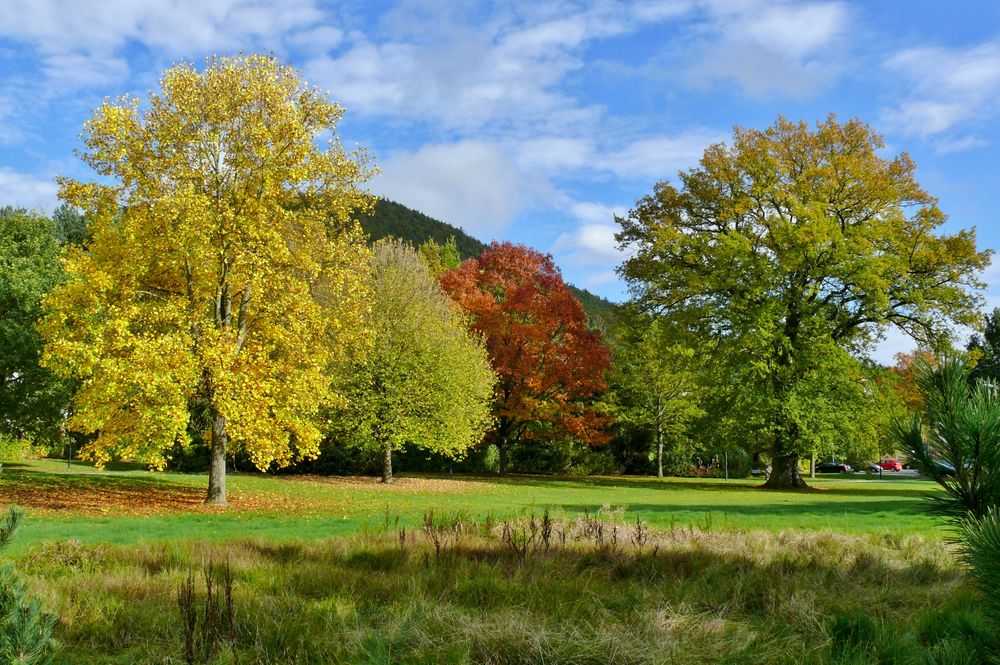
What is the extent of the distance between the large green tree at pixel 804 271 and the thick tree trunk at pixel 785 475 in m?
0.13

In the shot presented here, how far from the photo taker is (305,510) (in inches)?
726

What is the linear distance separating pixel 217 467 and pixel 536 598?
1590 centimetres

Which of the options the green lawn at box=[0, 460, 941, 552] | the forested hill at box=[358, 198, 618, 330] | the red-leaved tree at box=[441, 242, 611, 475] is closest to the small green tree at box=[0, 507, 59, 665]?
the green lawn at box=[0, 460, 941, 552]

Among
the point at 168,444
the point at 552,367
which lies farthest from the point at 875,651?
the point at 552,367

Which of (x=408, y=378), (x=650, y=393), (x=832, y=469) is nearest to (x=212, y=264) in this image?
(x=408, y=378)

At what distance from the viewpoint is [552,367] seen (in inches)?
1512

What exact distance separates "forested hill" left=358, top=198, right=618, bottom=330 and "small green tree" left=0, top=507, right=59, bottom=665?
110 m

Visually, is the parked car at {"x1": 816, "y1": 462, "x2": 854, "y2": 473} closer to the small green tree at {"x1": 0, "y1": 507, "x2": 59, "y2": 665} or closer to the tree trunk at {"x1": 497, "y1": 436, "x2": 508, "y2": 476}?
the tree trunk at {"x1": 497, "y1": 436, "x2": 508, "y2": 476}

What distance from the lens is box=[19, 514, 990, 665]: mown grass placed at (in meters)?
4.90

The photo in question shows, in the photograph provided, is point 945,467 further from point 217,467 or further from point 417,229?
point 417,229

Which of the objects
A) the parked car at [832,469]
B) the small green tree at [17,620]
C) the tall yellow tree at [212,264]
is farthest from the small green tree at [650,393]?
the small green tree at [17,620]

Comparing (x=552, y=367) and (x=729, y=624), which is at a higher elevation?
(x=552, y=367)

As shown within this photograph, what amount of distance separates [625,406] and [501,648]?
40534 millimetres

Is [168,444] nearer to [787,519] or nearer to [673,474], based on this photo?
[787,519]
